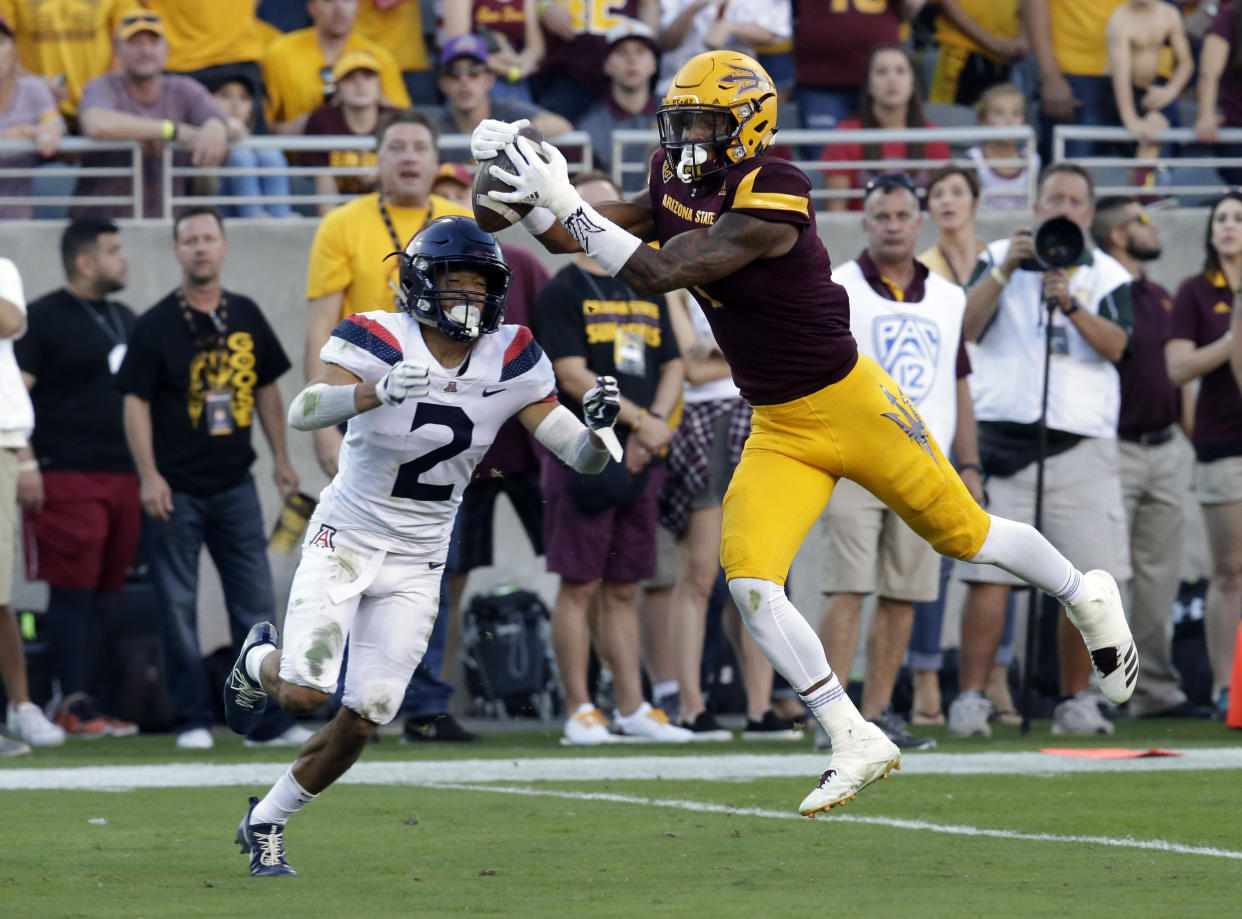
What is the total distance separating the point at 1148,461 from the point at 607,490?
3.03 metres

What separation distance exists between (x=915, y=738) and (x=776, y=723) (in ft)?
2.69

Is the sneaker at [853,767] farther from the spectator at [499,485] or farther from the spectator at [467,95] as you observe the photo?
the spectator at [467,95]

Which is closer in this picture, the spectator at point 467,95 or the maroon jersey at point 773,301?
the maroon jersey at point 773,301

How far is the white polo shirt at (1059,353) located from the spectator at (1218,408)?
80 cm

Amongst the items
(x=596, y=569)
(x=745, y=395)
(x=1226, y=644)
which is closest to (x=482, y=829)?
(x=745, y=395)

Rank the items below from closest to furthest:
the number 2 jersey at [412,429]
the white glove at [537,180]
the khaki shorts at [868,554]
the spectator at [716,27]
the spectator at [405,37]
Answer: the white glove at [537,180], the number 2 jersey at [412,429], the khaki shorts at [868,554], the spectator at [716,27], the spectator at [405,37]

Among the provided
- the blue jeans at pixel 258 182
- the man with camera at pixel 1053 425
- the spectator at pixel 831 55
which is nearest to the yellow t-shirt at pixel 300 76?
the blue jeans at pixel 258 182

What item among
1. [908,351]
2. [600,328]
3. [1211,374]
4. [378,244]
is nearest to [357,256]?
[378,244]

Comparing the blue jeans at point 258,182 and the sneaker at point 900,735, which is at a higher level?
the blue jeans at point 258,182

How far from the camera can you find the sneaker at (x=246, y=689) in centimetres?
578

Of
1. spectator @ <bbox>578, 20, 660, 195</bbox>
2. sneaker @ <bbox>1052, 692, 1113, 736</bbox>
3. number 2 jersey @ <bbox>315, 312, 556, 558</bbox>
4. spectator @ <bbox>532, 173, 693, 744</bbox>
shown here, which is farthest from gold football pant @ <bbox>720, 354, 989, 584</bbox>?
spectator @ <bbox>578, 20, 660, 195</bbox>

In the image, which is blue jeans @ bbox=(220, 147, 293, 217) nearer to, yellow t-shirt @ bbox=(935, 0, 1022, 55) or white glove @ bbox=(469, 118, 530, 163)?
yellow t-shirt @ bbox=(935, 0, 1022, 55)

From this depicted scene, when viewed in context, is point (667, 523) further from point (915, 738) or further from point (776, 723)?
point (915, 738)

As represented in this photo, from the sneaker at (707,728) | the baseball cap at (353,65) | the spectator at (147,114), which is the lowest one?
the sneaker at (707,728)
